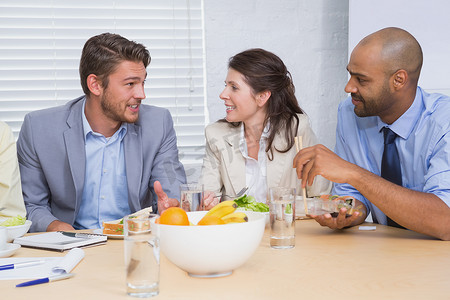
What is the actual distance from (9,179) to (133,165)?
0.56 meters

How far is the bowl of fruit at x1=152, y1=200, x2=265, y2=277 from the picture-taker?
108 cm

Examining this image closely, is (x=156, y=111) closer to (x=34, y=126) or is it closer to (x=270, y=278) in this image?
(x=34, y=126)

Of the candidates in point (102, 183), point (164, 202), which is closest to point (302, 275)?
point (164, 202)

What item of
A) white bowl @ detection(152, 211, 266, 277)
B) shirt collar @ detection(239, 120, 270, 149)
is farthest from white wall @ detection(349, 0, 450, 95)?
white bowl @ detection(152, 211, 266, 277)

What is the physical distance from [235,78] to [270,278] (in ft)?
5.64

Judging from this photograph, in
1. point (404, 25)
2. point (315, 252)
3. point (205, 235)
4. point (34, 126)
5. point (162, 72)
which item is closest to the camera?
point (205, 235)

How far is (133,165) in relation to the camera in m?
2.42

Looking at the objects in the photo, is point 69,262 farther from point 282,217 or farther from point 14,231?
point 282,217

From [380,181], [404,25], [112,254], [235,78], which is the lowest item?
[112,254]

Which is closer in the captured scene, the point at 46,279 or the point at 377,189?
the point at 46,279

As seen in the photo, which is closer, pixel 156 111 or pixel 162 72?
pixel 156 111

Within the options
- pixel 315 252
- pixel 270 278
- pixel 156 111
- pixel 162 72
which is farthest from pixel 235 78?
pixel 270 278

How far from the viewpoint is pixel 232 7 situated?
10.4 feet

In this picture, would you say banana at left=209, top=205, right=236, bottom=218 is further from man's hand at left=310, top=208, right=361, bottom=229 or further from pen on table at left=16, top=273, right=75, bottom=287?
man's hand at left=310, top=208, right=361, bottom=229
